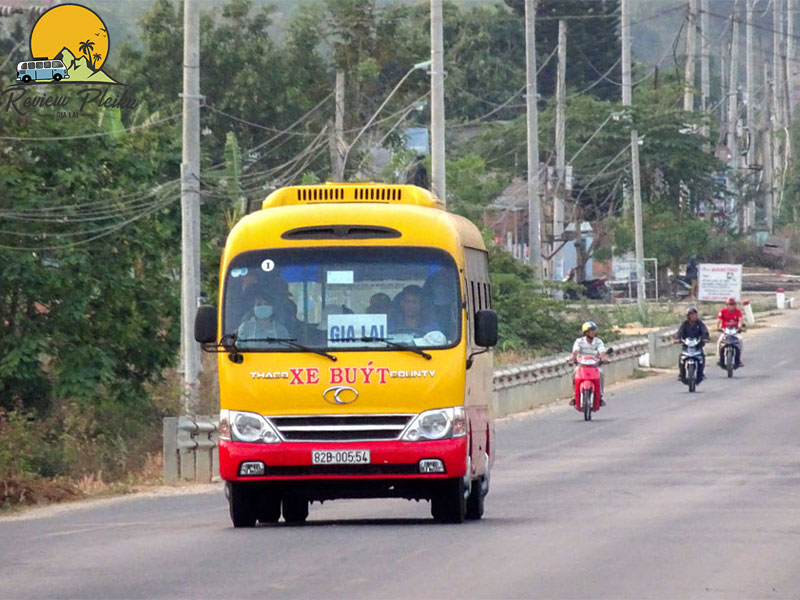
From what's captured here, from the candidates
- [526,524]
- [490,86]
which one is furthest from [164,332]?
[490,86]

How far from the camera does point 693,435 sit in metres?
27.5

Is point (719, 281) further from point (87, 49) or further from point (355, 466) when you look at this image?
point (355, 466)

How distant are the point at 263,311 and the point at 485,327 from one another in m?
1.81

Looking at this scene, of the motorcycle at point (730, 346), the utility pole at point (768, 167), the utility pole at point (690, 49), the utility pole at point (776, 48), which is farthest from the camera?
the utility pole at point (776, 48)

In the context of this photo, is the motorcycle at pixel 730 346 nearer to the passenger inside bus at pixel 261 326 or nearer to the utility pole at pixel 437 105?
the utility pole at pixel 437 105

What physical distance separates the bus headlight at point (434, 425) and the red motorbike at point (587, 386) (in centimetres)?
1789

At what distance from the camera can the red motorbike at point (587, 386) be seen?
104 ft

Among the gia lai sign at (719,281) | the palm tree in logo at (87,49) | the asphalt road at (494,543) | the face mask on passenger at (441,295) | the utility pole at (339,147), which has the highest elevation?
the palm tree in logo at (87,49)

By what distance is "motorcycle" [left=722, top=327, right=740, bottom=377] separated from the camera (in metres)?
42.2

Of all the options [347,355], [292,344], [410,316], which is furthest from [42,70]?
[347,355]

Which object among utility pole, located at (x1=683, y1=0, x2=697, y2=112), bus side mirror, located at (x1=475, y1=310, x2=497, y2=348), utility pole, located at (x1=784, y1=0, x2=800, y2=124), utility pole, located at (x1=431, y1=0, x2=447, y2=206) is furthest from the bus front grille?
utility pole, located at (x1=784, y1=0, x2=800, y2=124)

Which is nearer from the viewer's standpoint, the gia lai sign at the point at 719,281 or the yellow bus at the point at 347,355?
the yellow bus at the point at 347,355

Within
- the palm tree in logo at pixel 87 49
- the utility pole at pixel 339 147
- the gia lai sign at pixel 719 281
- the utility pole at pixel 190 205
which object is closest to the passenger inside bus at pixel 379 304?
the utility pole at pixel 190 205

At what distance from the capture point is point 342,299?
1441 centimetres
